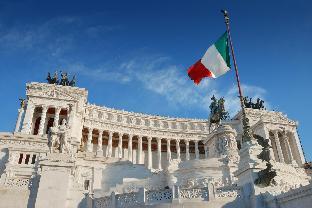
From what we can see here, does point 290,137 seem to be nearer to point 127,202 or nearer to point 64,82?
point 64,82

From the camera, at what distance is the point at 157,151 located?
8250cm

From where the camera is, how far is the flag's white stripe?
24438mm

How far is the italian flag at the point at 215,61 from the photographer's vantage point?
2442 centimetres

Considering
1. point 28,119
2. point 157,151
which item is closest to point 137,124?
point 157,151

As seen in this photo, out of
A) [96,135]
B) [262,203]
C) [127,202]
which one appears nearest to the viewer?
[262,203]

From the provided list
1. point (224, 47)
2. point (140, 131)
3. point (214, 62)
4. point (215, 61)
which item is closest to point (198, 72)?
point (214, 62)

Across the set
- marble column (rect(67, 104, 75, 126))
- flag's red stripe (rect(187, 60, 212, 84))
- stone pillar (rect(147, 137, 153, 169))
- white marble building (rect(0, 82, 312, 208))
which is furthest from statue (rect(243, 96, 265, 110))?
flag's red stripe (rect(187, 60, 212, 84))

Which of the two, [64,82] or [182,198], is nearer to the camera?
[182,198]

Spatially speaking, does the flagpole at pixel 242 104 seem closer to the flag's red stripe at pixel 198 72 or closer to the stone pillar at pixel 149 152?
the flag's red stripe at pixel 198 72

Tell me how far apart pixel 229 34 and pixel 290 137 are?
216ft

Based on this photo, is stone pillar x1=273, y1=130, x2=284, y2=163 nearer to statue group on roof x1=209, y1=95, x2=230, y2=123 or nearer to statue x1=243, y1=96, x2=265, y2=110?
statue x1=243, y1=96, x2=265, y2=110

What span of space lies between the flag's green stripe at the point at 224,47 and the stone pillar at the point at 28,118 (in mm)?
48339

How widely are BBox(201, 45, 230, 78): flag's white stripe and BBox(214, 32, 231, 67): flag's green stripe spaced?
0.70 feet

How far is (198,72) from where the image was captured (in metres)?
26.1
